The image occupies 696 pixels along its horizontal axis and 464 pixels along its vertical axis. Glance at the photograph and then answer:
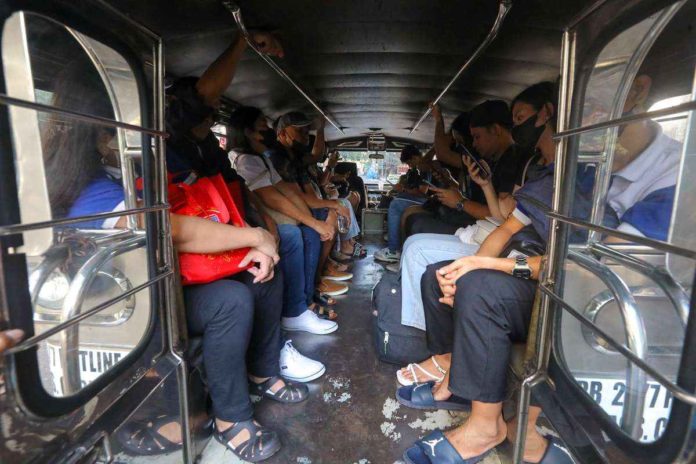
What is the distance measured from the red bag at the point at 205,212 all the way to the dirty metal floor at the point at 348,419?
71cm

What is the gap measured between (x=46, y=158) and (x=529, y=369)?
55.5 inches

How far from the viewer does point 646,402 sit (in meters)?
0.81

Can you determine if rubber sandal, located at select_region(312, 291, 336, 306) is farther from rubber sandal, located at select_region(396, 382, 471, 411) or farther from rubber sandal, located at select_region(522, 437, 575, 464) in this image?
rubber sandal, located at select_region(522, 437, 575, 464)

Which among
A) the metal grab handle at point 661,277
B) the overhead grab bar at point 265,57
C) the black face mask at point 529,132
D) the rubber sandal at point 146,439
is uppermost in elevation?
the overhead grab bar at point 265,57

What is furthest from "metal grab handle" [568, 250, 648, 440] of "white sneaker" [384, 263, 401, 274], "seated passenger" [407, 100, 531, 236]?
"white sneaker" [384, 263, 401, 274]

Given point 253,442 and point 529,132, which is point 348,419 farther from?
point 529,132

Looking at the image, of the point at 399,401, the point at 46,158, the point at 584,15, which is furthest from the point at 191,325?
the point at 584,15

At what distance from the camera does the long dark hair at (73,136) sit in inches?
32.2

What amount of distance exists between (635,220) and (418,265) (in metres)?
1.34

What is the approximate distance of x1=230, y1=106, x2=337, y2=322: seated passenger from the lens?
2602mm

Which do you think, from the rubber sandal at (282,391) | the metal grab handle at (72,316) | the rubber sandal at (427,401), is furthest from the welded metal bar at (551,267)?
the metal grab handle at (72,316)

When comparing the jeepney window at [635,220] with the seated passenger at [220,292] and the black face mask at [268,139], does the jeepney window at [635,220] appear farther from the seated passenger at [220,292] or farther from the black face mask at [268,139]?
the black face mask at [268,139]

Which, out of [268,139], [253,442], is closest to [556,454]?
[253,442]

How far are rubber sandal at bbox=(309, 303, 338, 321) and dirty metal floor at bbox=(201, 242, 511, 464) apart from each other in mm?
409
